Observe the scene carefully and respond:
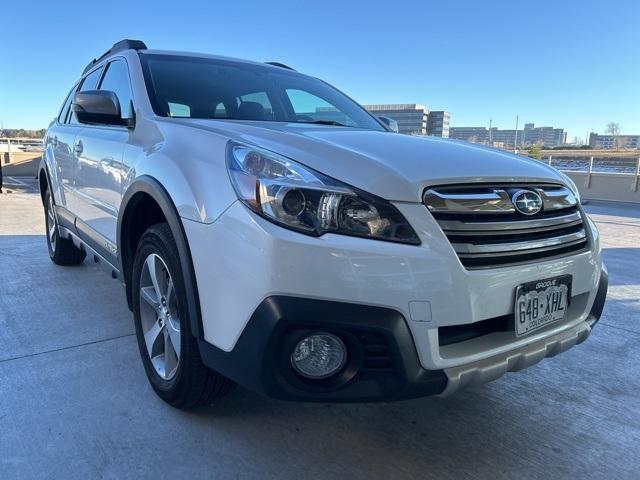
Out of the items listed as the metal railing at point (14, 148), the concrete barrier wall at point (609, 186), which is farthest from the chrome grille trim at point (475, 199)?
the metal railing at point (14, 148)

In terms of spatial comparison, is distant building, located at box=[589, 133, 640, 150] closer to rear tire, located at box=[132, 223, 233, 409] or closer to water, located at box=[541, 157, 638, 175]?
water, located at box=[541, 157, 638, 175]

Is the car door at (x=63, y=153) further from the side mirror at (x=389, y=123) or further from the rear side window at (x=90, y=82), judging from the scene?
the side mirror at (x=389, y=123)

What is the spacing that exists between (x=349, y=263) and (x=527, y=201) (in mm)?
830

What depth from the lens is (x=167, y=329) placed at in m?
2.37

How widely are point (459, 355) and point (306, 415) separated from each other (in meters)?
0.89

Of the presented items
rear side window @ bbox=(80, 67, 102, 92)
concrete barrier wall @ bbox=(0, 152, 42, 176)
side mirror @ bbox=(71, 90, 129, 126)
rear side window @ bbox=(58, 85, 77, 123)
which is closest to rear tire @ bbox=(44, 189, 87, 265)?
rear side window @ bbox=(58, 85, 77, 123)

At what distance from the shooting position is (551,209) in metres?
2.17

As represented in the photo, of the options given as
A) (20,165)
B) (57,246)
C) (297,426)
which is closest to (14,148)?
(20,165)

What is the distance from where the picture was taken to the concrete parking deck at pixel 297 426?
6.67 feet

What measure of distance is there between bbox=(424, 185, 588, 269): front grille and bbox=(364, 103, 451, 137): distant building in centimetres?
213

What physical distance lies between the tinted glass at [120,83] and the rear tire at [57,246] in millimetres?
1621

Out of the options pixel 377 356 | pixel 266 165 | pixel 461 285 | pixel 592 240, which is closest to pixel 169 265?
pixel 266 165

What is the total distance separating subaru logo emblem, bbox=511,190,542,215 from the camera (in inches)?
79.2

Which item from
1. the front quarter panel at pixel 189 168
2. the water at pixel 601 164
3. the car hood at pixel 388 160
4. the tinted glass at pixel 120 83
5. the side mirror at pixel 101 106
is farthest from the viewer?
the water at pixel 601 164
